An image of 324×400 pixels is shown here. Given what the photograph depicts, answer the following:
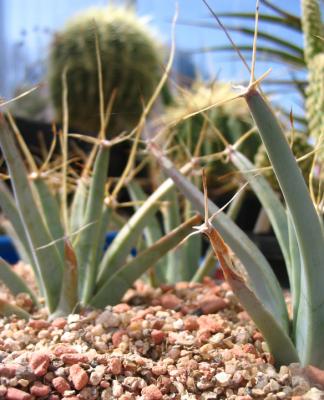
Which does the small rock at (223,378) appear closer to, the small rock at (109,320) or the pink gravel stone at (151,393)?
the pink gravel stone at (151,393)

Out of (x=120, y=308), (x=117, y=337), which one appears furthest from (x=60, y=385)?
(x=120, y=308)

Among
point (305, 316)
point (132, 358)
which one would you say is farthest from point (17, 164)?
point (305, 316)

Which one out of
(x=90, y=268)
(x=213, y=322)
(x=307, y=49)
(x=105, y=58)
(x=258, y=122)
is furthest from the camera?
(x=105, y=58)

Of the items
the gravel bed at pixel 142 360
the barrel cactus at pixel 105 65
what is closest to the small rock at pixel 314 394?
the gravel bed at pixel 142 360

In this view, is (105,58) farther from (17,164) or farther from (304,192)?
(304,192)

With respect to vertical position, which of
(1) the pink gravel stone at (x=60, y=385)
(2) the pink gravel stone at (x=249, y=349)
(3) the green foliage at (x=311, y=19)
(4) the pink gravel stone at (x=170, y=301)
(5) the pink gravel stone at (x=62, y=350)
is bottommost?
(4) the pink gravel stone at (x=170, y=301)

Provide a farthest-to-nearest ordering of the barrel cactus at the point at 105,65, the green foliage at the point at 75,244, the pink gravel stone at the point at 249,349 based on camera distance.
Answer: the barrel cactus at the point at 105,65 < the green foliage at the point at 75,244 < the pink gravel stone at the point at 249,349

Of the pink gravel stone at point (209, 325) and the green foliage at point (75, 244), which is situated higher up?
the green foliage at point (75, 244)
